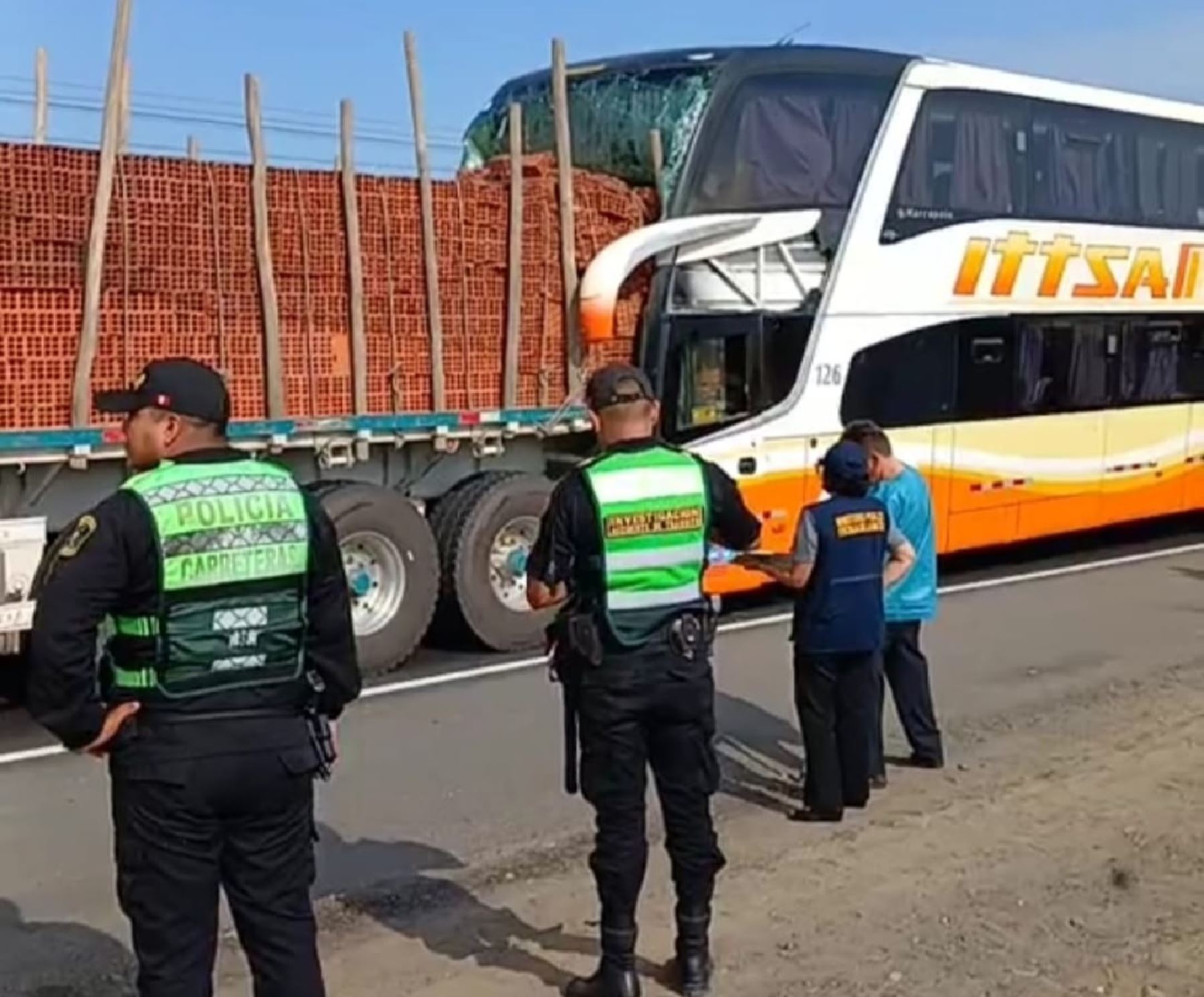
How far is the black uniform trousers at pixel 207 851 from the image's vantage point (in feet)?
13.1

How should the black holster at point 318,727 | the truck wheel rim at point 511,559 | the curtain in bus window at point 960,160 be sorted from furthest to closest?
the curtain in bus window at point 960,160
the truck wheel rim at point 511,559
the black holster at point 318,727

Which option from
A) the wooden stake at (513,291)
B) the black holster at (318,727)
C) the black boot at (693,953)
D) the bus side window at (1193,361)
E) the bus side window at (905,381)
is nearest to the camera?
the black holster at (318,727)

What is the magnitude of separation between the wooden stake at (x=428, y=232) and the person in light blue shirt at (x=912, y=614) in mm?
3948

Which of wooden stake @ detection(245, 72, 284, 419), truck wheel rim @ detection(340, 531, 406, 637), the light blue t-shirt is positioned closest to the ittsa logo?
truck wheel rim @ detection(340, 531, 406, 637)

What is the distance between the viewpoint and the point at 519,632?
11523 mm

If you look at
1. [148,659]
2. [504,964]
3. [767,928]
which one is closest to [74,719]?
[148,659]

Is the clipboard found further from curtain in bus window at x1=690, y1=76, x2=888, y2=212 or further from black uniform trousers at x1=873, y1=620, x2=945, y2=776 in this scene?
curtain in bus window at x1=690, y1=76, x2=888, y2=212

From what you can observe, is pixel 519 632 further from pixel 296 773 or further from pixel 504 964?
pixel 296 773

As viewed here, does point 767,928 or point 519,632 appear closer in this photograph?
point 767,928

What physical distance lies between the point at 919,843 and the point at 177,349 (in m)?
5.28

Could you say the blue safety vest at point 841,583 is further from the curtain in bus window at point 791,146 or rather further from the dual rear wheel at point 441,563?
the curtain in bus window at point 791,146

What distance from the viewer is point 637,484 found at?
510 centimetres

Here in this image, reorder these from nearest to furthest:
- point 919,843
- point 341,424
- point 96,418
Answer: point 919,843 → point 96,418 → point 341,424

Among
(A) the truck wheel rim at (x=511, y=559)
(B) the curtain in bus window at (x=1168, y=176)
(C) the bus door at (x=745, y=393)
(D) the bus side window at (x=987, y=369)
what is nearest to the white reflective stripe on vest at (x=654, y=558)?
(A) the truck wheel rim at (x=511, y=559)
